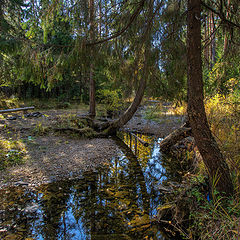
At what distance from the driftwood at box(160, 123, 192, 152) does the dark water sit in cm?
122

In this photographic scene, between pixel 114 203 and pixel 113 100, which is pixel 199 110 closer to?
pixel 114 203

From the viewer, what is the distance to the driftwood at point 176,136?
5.36 meters

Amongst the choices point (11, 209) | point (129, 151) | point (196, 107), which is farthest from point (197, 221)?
point (129, 151)

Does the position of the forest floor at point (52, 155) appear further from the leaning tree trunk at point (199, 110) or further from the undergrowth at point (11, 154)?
the leaning tree trunk at point (199, 110)

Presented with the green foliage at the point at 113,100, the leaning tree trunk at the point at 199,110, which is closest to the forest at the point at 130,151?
the leaning tree trunk at the point at 199,110

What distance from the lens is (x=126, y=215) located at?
3316 mm

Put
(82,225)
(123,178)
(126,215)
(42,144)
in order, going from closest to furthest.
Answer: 1. (82,225)
2. (126,215)
3. (123,178)
4. (42,144)

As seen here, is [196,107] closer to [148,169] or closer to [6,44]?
[148,169]

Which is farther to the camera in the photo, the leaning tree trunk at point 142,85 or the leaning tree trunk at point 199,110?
the leaning tree trunk at point 142,85

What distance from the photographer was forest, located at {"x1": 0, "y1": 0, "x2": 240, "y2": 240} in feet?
9.40

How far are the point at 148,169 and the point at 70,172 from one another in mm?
2127

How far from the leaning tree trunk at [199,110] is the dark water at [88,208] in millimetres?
1266

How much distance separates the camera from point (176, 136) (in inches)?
229

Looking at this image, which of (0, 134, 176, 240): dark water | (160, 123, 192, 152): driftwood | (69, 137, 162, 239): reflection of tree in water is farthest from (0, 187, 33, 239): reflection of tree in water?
(160, 123, 192, 152): driftwood
